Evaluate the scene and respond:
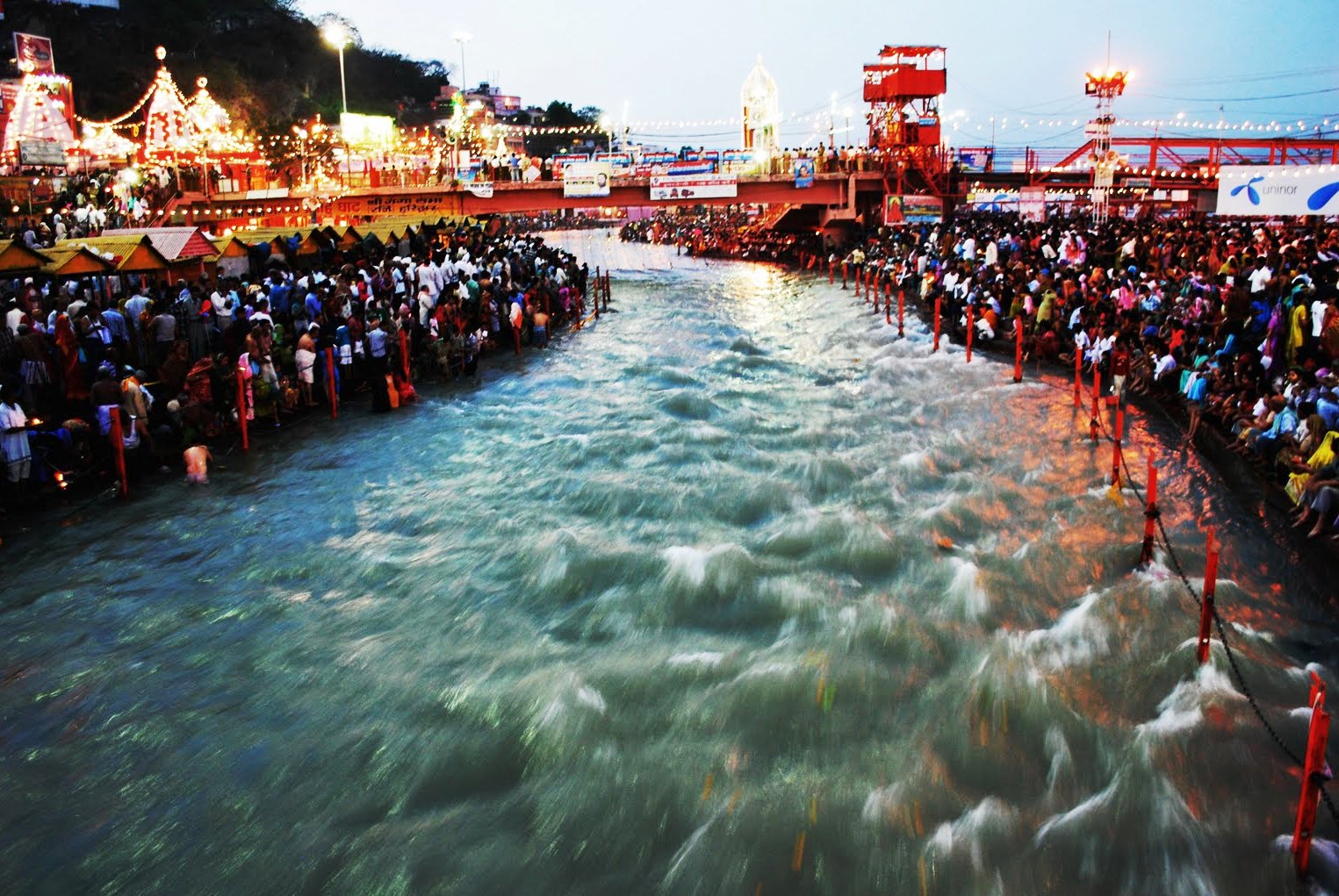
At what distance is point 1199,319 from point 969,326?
7.88m

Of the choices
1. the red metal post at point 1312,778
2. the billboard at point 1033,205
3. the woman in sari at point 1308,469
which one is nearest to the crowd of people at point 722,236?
the billboard at point 1033,205

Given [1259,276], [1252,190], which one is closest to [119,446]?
[1259,276]

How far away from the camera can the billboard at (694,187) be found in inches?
1761

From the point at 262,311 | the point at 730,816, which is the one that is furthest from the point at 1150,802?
the point at 262,311

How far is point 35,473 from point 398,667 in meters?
7.13

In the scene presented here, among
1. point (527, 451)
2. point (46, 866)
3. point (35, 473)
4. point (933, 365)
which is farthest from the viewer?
point (933, 365)

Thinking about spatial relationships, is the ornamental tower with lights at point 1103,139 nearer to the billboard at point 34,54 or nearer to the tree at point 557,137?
the billboard at point 34,54

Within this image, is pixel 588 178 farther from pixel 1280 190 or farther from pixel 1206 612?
pixel 1206 612

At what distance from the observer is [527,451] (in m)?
18.2

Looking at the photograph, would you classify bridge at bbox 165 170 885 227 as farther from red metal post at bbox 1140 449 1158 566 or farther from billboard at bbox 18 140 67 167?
red metal post at bbox 1140 449 1158 566

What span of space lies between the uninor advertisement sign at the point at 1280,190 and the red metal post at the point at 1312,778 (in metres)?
19.3

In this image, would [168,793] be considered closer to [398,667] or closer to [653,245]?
[398,667]

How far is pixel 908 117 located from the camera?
183ft

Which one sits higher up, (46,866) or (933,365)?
(933,365)
